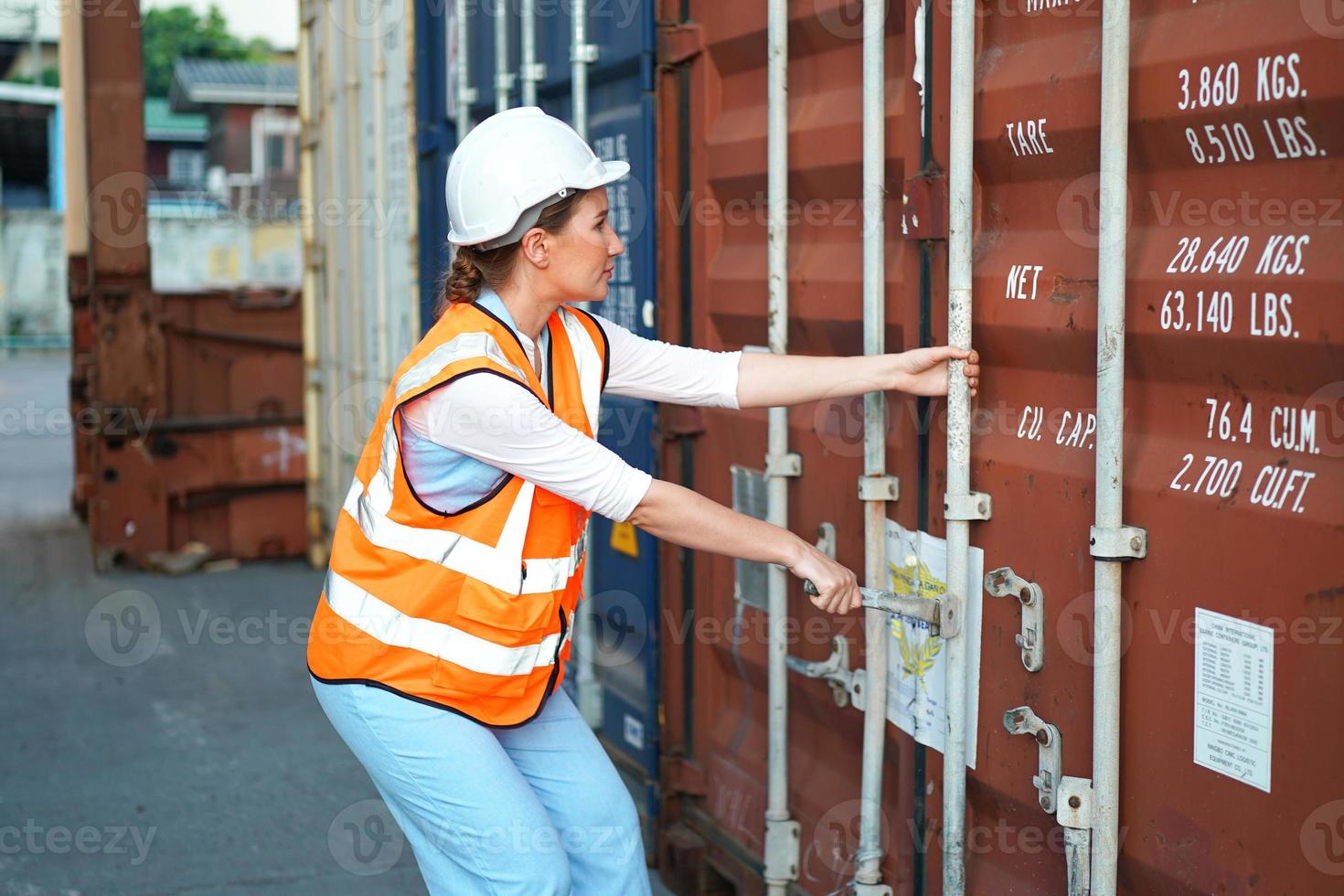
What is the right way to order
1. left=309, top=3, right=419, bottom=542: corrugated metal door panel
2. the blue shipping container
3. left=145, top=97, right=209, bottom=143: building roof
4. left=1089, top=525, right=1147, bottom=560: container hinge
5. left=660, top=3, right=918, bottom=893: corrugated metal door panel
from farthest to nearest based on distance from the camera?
left=145, top=97, right=209, bottom=143: building roof, left=309, top=3, right=419, bottom=542: corrugated metal door panel, the blue shipping container, left=660, top=3, right=918, bottom=893: corrugated metal door panel, left=1089, top=525, right=1147, bottom=560: container hinge

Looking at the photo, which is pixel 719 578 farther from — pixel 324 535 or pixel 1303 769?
pixel 324 535

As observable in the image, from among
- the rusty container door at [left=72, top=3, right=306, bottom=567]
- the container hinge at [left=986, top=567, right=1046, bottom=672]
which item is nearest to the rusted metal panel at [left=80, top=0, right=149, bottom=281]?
the rusty container door at [left=72, top=3, right=306, bottom=567]

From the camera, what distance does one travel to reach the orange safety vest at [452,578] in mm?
2510

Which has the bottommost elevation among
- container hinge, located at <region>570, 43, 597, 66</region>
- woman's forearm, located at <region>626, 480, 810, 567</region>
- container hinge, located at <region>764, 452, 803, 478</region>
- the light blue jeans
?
the light blue jeans

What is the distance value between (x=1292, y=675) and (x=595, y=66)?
9.32 feet

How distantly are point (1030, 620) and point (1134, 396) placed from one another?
1.45 ft

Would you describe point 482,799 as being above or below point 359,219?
below

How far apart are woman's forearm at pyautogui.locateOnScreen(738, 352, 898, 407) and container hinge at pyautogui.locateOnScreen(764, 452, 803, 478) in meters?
0.34

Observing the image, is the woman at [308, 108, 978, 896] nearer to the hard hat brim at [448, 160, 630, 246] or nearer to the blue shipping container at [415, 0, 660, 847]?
the hard hat brim at [448, 160, 630, 246]

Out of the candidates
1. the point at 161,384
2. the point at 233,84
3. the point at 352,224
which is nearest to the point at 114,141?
the point at 161,384

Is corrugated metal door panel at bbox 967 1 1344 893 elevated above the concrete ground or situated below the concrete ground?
above

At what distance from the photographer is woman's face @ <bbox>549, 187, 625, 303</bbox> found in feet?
8.69

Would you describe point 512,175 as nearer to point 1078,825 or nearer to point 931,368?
point 931,368

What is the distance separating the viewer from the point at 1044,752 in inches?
97.3
